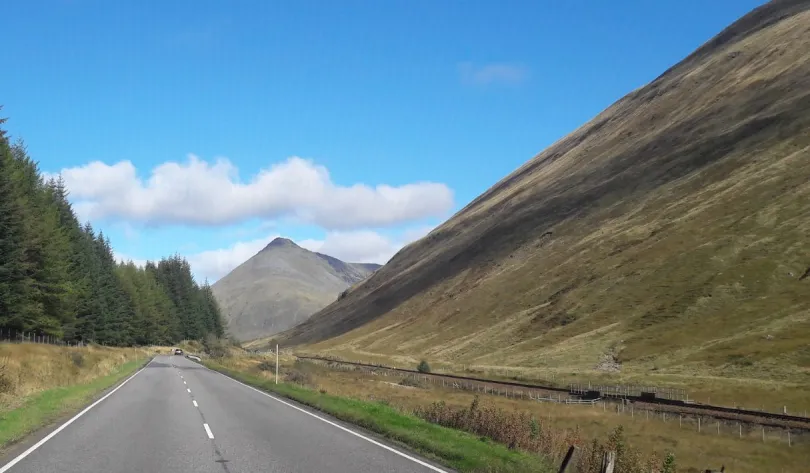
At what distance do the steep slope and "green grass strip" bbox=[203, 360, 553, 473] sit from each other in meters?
46.5

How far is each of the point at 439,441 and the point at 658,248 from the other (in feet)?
307

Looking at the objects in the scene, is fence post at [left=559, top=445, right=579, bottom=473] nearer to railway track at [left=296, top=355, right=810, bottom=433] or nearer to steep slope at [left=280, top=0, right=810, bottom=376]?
railway track at [left=296, top=355, right=810, bottom=433]

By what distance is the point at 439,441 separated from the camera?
1528 centimetres

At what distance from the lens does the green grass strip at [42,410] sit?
15531mm

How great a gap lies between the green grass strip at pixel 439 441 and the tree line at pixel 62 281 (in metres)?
33.9

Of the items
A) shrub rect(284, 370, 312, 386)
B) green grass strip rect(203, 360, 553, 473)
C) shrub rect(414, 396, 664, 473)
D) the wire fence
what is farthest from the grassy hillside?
the wire fence

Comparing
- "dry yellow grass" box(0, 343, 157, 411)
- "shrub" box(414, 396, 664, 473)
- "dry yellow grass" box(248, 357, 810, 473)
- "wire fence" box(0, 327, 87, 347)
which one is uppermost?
"wire fence" box(0, 327, 87, 347)

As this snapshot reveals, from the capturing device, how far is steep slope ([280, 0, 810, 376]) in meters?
75.5

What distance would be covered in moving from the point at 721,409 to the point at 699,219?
70.0 metres

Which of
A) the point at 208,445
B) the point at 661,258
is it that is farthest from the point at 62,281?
the point at 661,258

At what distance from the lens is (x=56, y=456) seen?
41.9ft

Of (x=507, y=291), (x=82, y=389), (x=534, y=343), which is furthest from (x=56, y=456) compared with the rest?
(x=507, y=291)

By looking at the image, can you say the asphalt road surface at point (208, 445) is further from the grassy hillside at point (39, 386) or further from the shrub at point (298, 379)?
the shrub at point (298, 379)

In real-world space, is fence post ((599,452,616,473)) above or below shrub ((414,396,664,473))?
above
